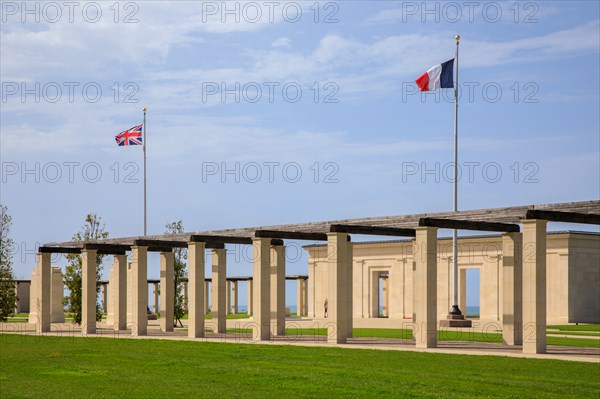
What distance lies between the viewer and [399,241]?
66.9m

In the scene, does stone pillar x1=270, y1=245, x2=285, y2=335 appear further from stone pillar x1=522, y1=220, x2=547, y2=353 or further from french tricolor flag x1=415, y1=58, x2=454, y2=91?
stone pillar x1=522, y1=220, x2=547, y2=353

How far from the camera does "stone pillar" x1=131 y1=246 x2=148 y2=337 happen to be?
142 ft

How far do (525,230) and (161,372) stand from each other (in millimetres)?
12146

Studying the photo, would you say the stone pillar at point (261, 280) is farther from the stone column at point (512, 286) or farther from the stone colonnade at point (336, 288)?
the stone column at point (512, 286)

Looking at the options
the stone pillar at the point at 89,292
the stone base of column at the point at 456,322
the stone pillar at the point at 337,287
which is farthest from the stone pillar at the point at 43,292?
the stone base of column at the point at 456,322

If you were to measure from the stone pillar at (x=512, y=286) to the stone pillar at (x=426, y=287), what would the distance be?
15.7ft

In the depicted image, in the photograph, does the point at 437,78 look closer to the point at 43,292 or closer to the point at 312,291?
the point at 43,292

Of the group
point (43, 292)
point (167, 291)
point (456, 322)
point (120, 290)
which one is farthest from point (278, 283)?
point (43, 292)

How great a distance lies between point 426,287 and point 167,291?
19.1m

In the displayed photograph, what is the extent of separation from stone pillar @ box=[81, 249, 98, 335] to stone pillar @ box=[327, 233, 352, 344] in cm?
1516

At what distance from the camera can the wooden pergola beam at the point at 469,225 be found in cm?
3177

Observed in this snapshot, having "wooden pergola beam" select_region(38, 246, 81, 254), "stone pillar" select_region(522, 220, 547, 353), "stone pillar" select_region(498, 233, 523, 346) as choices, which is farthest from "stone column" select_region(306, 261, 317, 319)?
"stone pillar" select_region(522, 220, 547, 353)

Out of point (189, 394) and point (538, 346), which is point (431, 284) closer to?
point (538, 346)

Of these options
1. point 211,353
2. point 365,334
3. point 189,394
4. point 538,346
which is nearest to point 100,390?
point 189,394
